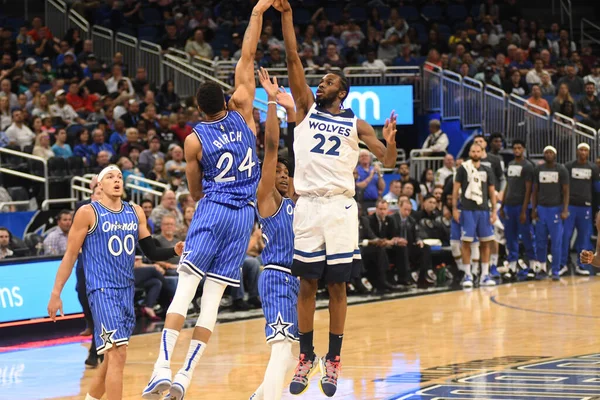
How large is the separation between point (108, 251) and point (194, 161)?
0.93 m

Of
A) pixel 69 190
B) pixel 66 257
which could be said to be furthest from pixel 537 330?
pixel 69 190

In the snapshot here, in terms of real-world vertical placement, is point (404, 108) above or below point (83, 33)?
below

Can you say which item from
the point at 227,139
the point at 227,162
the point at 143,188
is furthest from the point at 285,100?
the point at 143,188

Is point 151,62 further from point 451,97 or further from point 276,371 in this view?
point 276,371

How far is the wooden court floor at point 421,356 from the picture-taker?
9.89 m

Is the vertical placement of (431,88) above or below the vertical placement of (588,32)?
below

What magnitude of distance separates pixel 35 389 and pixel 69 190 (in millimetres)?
7906

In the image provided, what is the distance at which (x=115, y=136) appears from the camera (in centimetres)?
1956

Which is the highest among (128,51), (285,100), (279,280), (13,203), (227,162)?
(128,51)

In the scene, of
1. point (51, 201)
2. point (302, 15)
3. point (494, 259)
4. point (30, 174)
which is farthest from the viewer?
point (302, 15)

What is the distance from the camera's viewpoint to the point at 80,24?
25016 millimetres

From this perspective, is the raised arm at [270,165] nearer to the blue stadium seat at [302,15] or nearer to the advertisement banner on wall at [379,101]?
the advertisement banner on wall at [379,101]

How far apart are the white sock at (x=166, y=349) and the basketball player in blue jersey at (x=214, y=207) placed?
0.08 m

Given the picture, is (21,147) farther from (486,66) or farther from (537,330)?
(486,66)
